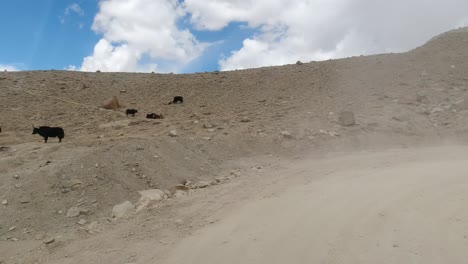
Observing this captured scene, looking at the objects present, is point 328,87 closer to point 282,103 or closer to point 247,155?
point 282,103

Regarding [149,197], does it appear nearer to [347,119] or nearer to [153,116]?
[347,119]

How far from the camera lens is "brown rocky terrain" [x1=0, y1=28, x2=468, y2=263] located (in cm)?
571

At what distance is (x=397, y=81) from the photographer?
43.8 ft

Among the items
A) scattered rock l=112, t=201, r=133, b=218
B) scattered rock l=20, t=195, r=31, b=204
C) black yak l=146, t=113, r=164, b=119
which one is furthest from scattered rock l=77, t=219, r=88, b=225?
black yak l=146, t=113, r=164, b=119

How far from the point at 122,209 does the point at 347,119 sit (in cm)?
596

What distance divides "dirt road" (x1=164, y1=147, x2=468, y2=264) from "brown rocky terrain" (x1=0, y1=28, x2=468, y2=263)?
22 centimetres

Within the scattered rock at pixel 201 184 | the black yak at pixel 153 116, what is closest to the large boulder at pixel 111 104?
the black yak at pixel 153 116

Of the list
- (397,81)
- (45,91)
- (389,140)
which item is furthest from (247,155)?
(45,91)

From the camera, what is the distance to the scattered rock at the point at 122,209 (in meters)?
6.15

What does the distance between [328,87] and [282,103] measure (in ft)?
6.67

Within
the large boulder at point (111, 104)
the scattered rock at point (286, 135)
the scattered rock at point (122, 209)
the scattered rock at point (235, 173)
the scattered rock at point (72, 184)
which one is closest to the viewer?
the scattered rock at point (122, 209)

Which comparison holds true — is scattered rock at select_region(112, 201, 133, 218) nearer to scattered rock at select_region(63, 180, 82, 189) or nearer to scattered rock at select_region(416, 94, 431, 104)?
scattered rock at select_region(63, 180, 82, 189)

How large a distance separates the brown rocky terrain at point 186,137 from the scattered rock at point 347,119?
0.08ft

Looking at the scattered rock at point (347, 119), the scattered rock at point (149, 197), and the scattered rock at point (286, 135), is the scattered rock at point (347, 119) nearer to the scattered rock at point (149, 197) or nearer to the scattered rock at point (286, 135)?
the scattered rock at point (286, 135)
